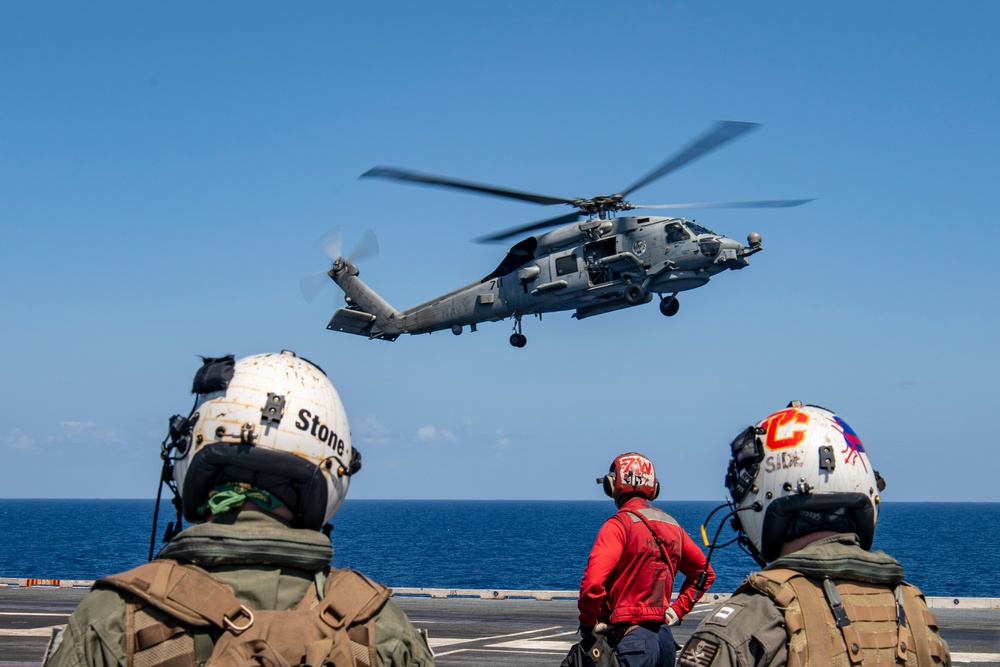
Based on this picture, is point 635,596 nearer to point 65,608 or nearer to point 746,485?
point 746,485

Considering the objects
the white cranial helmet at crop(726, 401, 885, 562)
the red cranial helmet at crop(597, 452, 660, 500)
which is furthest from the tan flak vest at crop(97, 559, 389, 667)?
the red cranial helmet at crop(597, 452, 660, 500)

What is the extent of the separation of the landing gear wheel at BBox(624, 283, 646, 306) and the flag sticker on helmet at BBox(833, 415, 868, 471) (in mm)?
22803

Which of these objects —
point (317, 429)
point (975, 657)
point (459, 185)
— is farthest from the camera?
point (459, 185)

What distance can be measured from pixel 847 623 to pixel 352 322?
31387mm

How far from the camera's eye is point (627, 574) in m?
7.13

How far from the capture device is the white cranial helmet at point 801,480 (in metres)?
4.17

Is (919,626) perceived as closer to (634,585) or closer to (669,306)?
(634,585)

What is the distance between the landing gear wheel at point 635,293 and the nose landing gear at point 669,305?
3.40 ft

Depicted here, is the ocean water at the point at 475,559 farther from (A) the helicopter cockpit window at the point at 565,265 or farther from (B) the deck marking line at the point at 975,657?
(B) the deck marking line at the point at 975,657

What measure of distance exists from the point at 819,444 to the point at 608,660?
10.9ft

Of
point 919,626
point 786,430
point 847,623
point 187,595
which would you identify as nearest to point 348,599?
point 187,595

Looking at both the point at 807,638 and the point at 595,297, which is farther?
the point at 595,297

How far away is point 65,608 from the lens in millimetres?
19609

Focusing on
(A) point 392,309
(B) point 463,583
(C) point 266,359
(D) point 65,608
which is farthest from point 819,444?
(B) point 463,583
